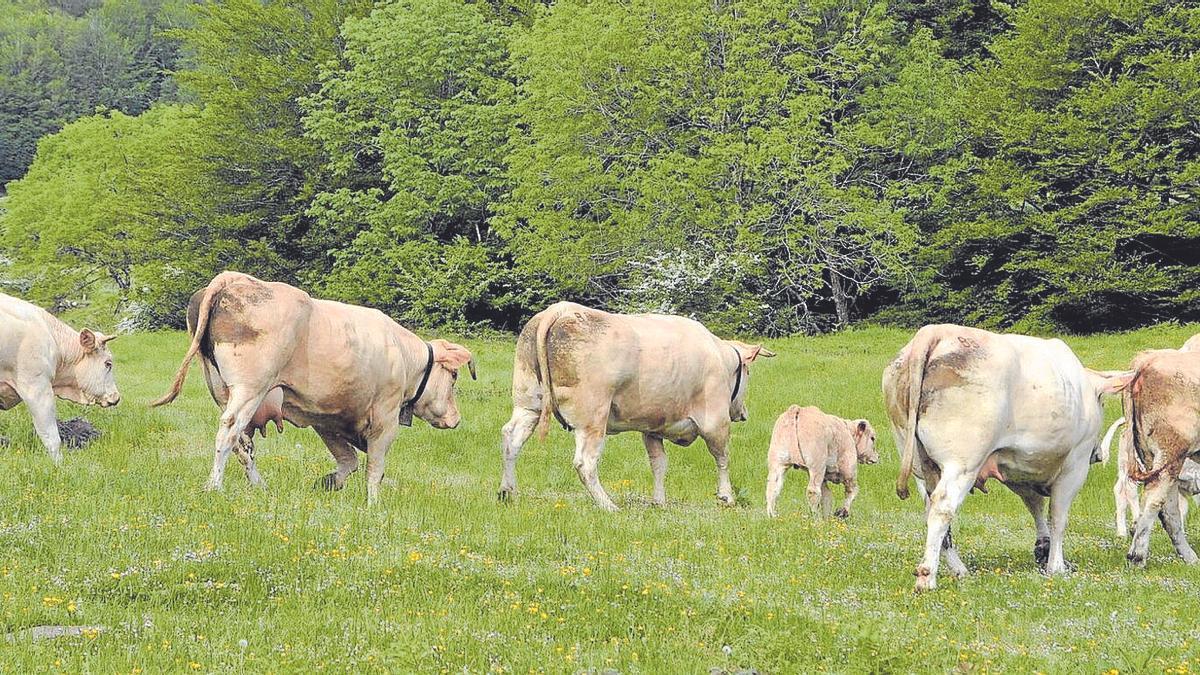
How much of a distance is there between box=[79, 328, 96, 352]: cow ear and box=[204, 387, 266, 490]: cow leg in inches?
251

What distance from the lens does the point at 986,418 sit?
33.7 feet

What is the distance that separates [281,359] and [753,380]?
16.9m

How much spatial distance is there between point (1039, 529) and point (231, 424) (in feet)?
26.6

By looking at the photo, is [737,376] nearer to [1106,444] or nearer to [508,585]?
[1106,444]

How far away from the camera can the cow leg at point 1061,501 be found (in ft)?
36.7

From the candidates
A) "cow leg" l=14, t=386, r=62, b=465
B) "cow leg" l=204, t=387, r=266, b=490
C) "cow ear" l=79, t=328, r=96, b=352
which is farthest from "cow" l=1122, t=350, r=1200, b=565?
"cow ear" l=79, t=328, r=96, b=352

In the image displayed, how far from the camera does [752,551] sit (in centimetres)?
1119

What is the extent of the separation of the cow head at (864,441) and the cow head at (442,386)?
595 centimetres

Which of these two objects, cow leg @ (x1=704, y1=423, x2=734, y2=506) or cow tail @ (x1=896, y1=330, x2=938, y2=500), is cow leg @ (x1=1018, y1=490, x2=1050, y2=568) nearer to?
cow tail @ (x1=896, y1=330, x2=938, y2=500)

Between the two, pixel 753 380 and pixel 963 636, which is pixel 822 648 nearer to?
pixel 963 636

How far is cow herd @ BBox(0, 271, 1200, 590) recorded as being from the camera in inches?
412

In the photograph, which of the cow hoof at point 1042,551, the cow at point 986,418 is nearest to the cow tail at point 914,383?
the cow at point 986,418

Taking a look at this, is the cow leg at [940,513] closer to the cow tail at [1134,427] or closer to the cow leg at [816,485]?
the cow tail at [1134,427]

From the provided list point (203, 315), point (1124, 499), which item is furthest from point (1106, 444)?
point (203, 315)
